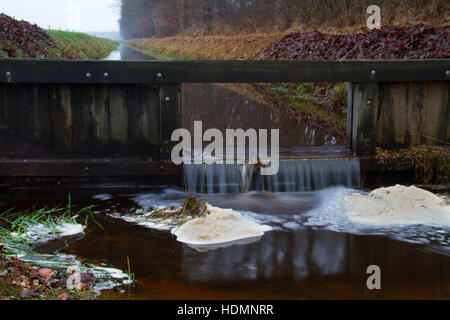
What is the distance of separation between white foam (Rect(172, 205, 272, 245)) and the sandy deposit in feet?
3.98

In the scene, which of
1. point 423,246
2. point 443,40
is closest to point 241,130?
point 443,40

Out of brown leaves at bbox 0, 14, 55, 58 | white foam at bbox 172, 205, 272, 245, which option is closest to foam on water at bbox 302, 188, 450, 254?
white foam at bbox 172, 205, 272, 245

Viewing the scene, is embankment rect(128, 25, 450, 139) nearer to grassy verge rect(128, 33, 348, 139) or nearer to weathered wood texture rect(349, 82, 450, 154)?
grassy verge rect(128, 33, 348, 139)

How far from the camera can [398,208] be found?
617cm

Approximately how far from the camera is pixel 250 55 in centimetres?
2366

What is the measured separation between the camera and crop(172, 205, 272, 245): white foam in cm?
536

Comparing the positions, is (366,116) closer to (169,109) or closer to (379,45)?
(169,109)

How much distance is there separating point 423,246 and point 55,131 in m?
5.00

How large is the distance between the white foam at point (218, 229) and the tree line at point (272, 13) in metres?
11.6

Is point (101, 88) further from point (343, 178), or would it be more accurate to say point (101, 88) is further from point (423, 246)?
point (423, 246)

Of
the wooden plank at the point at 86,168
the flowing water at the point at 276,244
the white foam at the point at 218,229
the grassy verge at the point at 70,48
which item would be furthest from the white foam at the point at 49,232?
the grassy verge at the point at 70,48


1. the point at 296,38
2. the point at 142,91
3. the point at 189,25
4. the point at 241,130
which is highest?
the point at 189,25

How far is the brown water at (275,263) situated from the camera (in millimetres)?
4180

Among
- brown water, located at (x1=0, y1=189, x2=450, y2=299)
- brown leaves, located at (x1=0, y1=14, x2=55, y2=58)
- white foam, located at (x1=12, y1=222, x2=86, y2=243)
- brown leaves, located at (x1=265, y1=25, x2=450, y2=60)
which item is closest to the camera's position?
brown water, located at (x1=0, y1=189, x2=450, y2=299)
